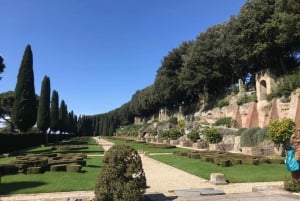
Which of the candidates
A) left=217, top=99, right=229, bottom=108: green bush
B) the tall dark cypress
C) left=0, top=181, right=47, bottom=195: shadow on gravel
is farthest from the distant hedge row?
left=217, top=99, right=229, bottom=108: green bush

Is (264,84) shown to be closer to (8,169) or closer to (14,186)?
(8,169)

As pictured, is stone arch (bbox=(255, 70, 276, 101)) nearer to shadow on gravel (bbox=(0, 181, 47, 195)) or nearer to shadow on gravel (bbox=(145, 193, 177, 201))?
shadow on gravel (bbox=(145, 193, 177, 201))

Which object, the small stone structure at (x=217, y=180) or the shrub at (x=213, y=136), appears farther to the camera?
the shrub at (x=213, y=136)

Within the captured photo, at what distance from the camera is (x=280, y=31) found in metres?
28.8

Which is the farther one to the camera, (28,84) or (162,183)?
(28,84)

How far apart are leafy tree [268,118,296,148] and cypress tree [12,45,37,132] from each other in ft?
80.6

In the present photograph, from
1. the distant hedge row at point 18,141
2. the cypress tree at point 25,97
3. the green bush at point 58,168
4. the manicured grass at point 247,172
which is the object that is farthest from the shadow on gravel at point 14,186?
the cypress tree at point 25,97

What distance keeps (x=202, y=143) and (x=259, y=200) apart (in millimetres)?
22948

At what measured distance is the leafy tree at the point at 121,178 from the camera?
23.7ft

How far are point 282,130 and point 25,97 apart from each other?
2547cm

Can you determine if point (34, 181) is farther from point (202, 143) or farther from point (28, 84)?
point (28, 84)

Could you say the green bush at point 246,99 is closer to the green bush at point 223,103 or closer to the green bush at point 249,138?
the green bush at point 223,103

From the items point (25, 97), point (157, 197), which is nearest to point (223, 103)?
point (25, 97)

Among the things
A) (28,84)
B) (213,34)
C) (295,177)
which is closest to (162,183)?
(295,177)
